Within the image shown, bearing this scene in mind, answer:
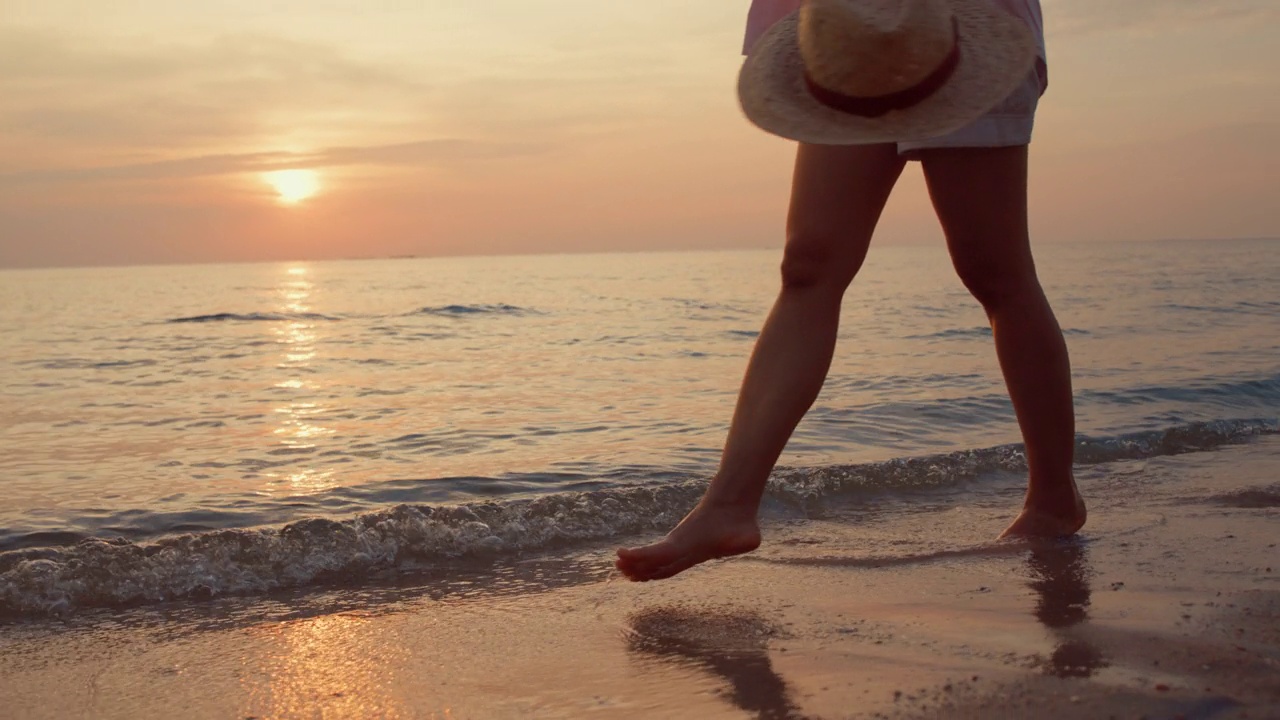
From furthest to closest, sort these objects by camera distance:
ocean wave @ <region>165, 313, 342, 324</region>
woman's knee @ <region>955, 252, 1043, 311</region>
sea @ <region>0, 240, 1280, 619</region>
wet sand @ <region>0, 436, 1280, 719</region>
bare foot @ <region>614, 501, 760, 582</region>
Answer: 1. ocean wave @ <region>165, 313, 342, 324</region>
2. sea @ <region>0, 240, 1280, 619</region>
3. woman's knee @ <region>955, 252, 1043, 311</region>
4. bare foot @ <region>614, 501, 760, 582</region>
5. wet sand @ <region>0, 436, 1280, 719</region>

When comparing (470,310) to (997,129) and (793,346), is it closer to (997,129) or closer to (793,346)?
(793,346)

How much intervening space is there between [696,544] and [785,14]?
41.2 inches

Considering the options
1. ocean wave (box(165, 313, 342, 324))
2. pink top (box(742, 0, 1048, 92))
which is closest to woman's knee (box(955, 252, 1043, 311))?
pink top (box(742, 0, 1048, 92))

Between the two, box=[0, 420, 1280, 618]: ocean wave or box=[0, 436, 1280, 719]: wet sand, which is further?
box=[0, 420, 1280, 618]: ocean wave

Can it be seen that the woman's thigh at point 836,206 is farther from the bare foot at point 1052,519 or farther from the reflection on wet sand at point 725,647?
the bare foot at point 1052,519

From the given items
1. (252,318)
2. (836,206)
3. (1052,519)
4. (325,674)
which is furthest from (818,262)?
(252,318)

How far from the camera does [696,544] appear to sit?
85.7 inches

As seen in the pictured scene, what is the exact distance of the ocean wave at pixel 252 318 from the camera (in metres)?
19.3

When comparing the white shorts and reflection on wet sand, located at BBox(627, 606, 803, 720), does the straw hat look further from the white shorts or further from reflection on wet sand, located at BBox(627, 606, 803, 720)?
reflection on wet sand, located at BBox(627, 606, 803, 720)

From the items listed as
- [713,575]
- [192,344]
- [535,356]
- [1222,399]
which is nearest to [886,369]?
[1222,399]

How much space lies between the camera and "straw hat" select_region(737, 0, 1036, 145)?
196 centimetres

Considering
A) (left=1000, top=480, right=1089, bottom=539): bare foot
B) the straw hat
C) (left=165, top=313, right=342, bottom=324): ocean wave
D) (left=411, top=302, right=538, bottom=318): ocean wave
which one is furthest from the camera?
(left=411, top=302, right=538, bottom=318): ocean wave

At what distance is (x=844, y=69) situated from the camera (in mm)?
1995

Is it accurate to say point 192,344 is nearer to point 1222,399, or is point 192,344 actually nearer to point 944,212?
point 1222,399
